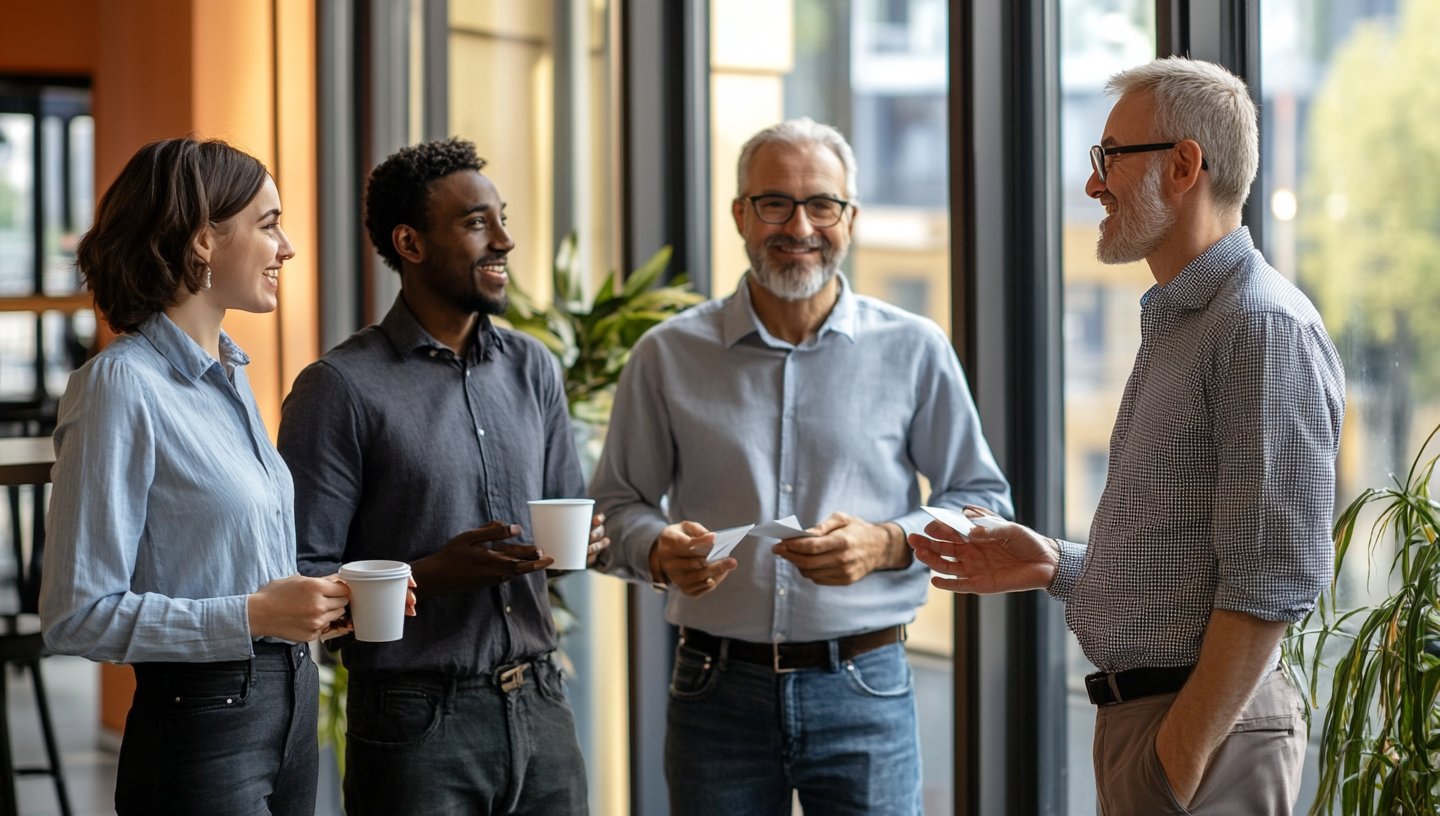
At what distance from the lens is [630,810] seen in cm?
346

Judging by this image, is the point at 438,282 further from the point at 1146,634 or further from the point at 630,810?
the point at 630,810

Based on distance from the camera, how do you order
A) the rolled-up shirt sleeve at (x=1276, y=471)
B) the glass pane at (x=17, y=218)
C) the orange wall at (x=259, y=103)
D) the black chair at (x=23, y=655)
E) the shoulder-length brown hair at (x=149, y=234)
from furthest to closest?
the glass pane at (x=17, y=218) < the orange wall at (x=259, y=103) < the black chair at (x=23, y=655) < the shoulder-length brown hair at (x=149, y=234) < the rolled-up shirt sleeve at (x=1276, y=471)

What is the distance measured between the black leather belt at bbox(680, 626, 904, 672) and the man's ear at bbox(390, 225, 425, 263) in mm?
860

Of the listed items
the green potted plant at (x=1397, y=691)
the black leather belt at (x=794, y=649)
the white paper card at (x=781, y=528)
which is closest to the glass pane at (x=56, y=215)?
the black leather belt at (x=794, y=649)

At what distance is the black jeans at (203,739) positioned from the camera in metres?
1.63

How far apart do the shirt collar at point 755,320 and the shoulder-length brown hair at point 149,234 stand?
0.94 metres

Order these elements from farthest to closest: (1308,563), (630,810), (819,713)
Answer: (630,810) → (819,713) → (1308,563)

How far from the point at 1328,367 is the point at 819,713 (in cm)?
102

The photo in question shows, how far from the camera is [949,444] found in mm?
2236

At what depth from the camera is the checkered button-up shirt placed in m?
1.45

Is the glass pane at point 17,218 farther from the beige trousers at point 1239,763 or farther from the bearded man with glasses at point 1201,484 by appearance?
the beige trousers at point 1239,763

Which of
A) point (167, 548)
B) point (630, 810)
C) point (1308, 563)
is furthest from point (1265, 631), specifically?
point (630, 810)

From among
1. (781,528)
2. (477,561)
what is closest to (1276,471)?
(781,528)

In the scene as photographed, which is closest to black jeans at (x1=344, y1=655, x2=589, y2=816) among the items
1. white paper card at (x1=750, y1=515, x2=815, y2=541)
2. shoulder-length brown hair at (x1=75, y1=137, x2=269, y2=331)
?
white paper card at (x1=750, y1=515, x2=815, y2=541)
